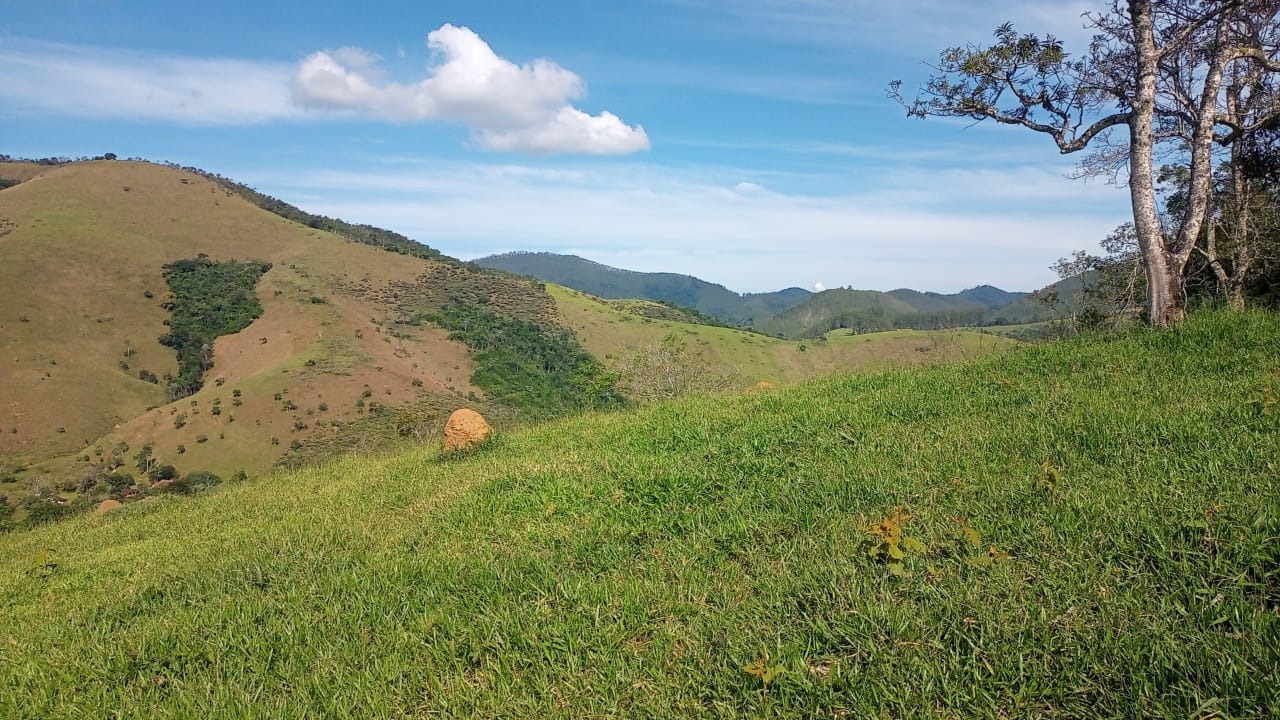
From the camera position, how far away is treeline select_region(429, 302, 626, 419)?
10994 cm

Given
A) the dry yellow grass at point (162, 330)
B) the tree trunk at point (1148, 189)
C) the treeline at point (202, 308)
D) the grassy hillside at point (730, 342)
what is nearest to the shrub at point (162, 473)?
the dry yellow grass at point (162, 330)

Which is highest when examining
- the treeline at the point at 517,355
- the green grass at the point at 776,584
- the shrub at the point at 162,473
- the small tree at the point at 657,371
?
the green grass at the point at 776,584

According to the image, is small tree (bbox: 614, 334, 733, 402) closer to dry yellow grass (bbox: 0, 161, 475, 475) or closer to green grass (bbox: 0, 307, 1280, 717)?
green grass (bbox: 0, 307, 1280, 717)

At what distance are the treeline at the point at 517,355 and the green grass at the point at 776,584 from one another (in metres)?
92.5

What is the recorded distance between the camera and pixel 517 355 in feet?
420

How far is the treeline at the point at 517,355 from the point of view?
110 meters

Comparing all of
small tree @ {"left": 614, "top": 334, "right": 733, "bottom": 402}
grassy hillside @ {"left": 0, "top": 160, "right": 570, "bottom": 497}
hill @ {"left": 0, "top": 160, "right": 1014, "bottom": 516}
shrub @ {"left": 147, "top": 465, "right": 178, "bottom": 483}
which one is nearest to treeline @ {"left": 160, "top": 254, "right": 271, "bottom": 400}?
hill @ {"left": 0, "top": 160, "right": 1014, "bottom": 516}

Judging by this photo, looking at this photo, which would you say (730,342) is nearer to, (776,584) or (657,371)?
(657,371)

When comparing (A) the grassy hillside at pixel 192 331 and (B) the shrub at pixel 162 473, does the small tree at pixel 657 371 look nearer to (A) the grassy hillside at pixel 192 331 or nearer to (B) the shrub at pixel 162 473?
(A) the grassy hillside at pixel 192 331

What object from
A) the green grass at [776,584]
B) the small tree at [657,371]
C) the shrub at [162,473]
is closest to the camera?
the green grass at [776,584]

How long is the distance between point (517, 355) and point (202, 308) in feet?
218

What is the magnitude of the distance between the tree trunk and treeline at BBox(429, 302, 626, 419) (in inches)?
→ 3617

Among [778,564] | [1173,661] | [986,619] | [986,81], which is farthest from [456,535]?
[986,81]

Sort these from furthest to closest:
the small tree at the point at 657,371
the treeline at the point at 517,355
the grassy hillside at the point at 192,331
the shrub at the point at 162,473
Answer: the treeline at the point at 517,355
the grassy hillside at the point at 192,331
the shrub at the point at 162,473
the small tree at the point at 657,371
